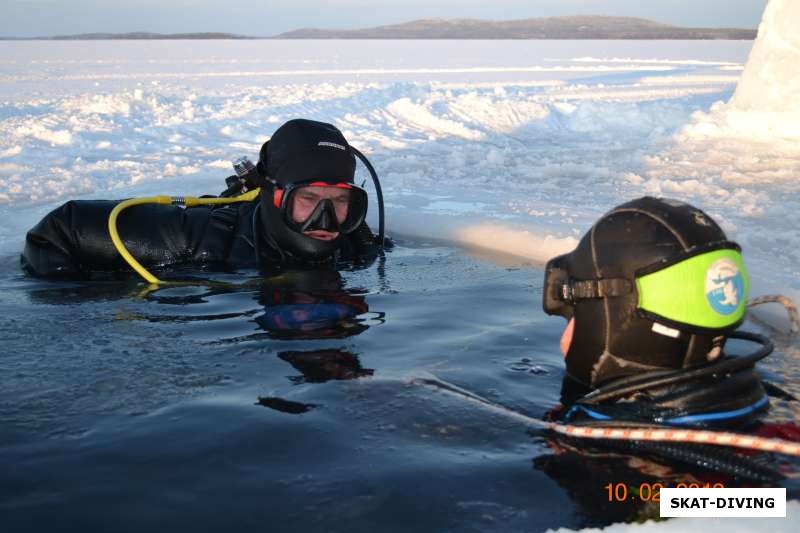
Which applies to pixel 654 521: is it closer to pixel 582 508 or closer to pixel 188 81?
pixel 582 508

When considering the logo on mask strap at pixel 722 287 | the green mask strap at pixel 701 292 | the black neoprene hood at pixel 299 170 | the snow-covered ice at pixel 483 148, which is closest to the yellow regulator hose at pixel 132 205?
the black neoprene hood at pixel 299 170

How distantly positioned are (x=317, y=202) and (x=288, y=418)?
1948mm

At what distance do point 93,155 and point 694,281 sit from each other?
8.56 m

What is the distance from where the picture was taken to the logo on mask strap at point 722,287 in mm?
2289

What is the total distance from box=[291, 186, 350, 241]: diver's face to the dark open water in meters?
0.41

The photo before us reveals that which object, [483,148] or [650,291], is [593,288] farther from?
[483,148]

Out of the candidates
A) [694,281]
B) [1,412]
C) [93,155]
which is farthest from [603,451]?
[93,155]

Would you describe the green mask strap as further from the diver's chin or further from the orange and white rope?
the diver's chin

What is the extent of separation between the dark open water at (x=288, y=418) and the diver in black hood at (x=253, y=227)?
0.37 meters

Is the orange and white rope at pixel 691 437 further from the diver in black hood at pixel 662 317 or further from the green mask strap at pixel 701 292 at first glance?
the green mask strap at pixel 701 292

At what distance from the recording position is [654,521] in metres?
2.08

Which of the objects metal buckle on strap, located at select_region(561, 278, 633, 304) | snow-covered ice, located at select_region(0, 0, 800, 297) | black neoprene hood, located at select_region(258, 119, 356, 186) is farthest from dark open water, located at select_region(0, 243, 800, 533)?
snow-covered ice, located at select_region(0, 0, 800, 297)

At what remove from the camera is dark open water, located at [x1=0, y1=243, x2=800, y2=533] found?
2115mm

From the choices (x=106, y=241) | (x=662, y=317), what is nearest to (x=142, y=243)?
(x=106, y=241)
